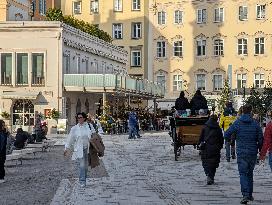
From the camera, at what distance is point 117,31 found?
7869 cm

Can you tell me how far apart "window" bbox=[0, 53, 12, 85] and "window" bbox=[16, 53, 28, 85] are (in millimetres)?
609

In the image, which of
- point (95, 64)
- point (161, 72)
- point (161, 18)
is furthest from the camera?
point (161, 18)

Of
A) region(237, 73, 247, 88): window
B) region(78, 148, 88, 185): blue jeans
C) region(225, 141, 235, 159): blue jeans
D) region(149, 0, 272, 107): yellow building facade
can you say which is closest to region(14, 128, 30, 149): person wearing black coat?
region(225, 141, 235, 159): blue jeans

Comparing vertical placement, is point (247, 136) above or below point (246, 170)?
above

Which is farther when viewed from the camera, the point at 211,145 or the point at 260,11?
the point at 260,11

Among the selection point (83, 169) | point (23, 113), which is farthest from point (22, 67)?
point (83, 169)

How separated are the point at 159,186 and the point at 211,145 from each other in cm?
173

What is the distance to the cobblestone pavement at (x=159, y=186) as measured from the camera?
13.1 m

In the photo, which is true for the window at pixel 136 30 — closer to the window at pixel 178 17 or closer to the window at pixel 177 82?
the window at pixel 178 17

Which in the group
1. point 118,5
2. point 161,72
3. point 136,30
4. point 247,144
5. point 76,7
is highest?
point 76,7

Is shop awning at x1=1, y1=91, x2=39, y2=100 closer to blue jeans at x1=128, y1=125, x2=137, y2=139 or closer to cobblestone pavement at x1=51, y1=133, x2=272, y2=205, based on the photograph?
blue jeans at x1=128, y1=125, x2=137, y2=139

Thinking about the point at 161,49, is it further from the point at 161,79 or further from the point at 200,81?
the point at 200,81

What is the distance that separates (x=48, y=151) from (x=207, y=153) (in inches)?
607

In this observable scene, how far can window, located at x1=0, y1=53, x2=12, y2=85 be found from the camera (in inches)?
1998
